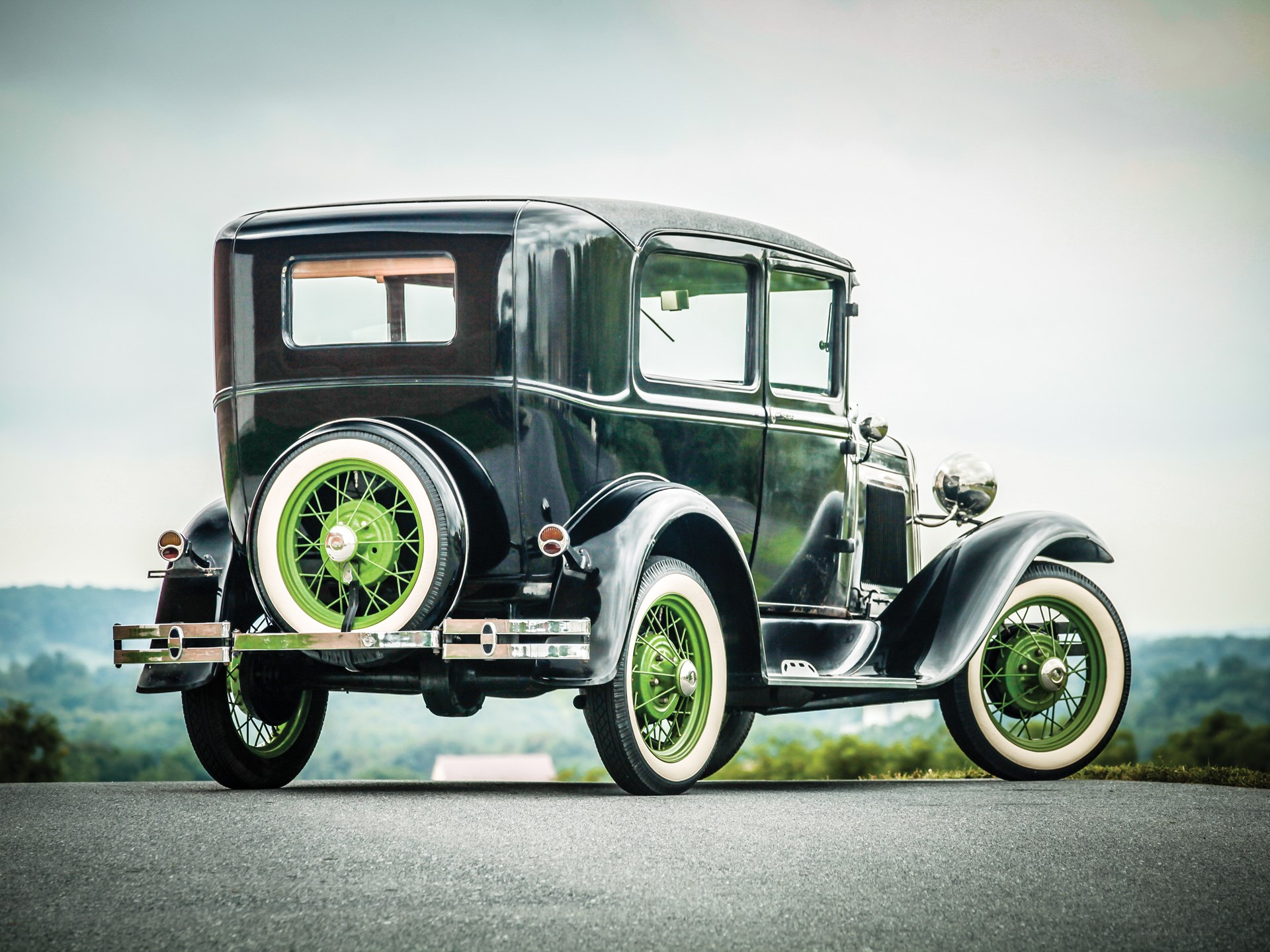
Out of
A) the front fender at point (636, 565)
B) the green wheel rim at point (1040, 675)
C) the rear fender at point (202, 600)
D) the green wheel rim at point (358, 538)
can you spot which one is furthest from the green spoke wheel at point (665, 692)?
the green wheel rim at point (1040, 675)

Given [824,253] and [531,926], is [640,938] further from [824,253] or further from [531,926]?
[824,253]

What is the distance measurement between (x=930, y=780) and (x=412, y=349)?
415cm

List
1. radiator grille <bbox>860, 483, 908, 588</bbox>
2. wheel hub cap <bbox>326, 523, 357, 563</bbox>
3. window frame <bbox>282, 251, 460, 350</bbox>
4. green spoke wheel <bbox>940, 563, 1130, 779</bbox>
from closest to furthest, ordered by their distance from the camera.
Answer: wheel hub cap <bbox>326, 523, 357, 563</bbox> → window frame <bbox>282, 251, 460, 350</bbox> → green spoke wheel <bbox>940, 563, 1130, 779</bbox> → radiator grille <bbox>860, 483, 908, 588</bbox>

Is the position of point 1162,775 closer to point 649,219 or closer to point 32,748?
point 649,219

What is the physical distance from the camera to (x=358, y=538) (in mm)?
6039

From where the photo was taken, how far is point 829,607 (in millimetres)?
7867

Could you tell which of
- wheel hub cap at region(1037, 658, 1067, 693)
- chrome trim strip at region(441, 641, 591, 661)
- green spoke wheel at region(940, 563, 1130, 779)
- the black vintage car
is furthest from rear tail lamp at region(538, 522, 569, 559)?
wheel hub cap at region(1037, 658, 1067, 693)

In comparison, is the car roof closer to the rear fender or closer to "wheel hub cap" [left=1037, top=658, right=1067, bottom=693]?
the rear fender

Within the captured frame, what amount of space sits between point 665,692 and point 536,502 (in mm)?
995

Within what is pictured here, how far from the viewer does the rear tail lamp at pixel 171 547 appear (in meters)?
6.65

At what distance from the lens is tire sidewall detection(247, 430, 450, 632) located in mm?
5824

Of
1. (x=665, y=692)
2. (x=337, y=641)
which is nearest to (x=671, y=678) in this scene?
(x=665, y=692)

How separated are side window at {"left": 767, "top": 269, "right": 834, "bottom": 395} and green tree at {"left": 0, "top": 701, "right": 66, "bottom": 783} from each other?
28.9 m

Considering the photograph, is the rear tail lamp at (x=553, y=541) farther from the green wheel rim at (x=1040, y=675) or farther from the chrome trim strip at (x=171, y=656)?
the green wheel rim at (x=1040, y=675)
